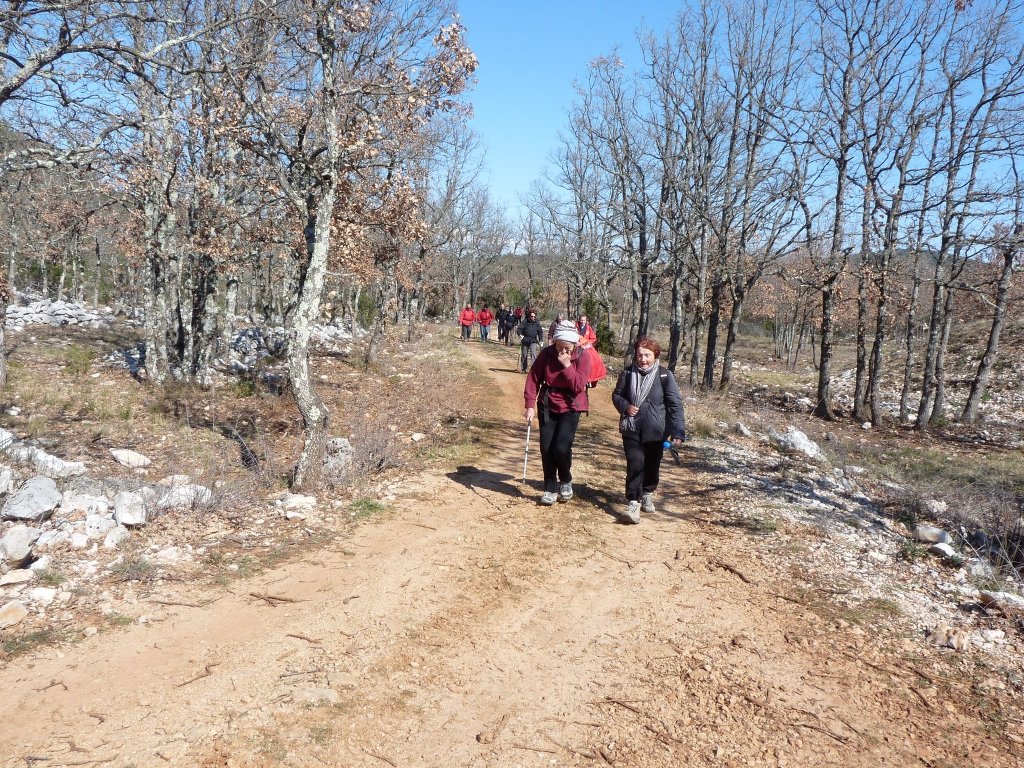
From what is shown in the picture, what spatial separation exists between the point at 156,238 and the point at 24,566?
40.2ft

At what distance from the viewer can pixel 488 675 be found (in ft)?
12.6

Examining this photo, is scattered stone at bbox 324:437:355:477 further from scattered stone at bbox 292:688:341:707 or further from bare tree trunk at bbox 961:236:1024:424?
bare tree trunk at bbox 961:236:1024:424

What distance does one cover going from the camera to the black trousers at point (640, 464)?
21.2ft

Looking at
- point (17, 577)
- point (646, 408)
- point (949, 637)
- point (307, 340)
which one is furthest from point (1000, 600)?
point (307, 340)

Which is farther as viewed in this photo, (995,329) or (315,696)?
(995,329)

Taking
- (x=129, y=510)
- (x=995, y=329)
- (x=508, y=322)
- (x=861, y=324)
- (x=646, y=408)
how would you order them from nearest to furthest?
(x=129, y=510), (x=646, y=408), (x=995, y=329), (x=861, y=324), (x=508, y=322)

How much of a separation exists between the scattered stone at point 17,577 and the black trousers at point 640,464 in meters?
4.97

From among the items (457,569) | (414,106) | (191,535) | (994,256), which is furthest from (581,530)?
(994,256)

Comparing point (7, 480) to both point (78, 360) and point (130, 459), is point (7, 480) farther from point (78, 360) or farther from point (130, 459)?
point (78, 360)

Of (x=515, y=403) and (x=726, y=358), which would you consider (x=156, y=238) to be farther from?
(x=726, y=358)

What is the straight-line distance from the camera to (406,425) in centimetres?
1127

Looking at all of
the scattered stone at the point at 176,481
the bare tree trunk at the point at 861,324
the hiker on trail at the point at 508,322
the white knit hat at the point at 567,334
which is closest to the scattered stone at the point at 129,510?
the scattered stone at the point at 176,481

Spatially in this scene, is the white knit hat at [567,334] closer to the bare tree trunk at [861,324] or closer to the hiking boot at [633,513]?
the hiking boot at [633,513]

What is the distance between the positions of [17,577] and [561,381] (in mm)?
4761
